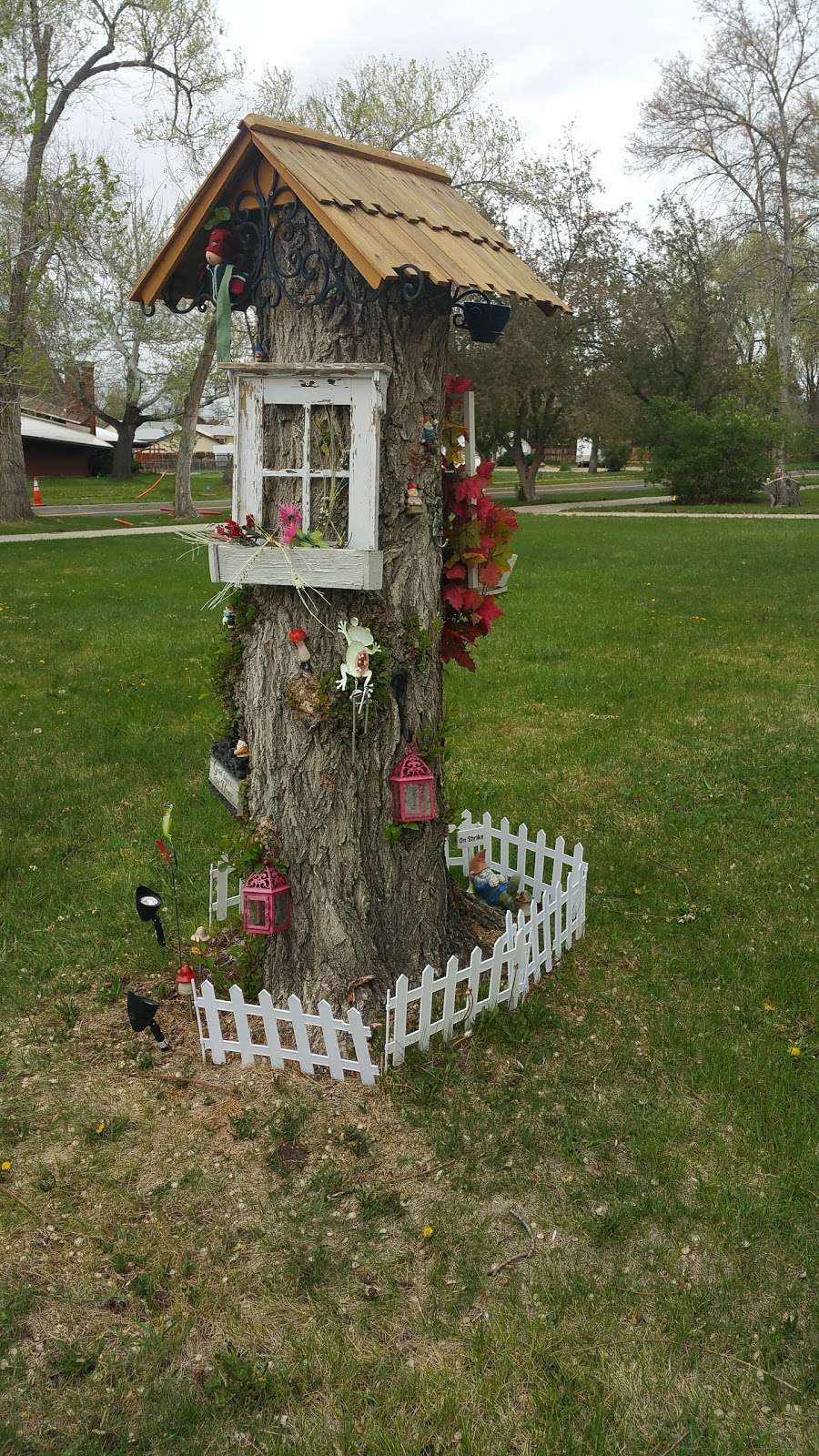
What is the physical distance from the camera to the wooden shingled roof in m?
3.46

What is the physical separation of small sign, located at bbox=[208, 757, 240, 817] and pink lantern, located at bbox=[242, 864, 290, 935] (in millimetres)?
413

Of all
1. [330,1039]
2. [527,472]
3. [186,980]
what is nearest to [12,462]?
[527,472]

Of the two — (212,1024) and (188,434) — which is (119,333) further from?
(212,1024)

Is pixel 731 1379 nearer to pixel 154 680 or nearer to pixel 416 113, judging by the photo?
pixel 154 680

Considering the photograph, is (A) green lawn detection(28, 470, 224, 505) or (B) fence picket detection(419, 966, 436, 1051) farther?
(A) green lawn detection(28, 470, 224, 505)

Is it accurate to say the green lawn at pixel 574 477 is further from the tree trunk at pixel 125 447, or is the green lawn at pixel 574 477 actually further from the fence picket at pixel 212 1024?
the fence picket at pixel 212 1024

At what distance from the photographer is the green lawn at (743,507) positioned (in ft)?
89.1

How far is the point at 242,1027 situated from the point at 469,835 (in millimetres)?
1878

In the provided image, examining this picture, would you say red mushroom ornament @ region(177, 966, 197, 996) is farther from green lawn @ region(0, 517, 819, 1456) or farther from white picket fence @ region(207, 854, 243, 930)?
white picket fence @ region(207, 854, 243, 930)

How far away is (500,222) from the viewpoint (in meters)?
30.1

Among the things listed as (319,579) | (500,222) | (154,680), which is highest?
(500,222)

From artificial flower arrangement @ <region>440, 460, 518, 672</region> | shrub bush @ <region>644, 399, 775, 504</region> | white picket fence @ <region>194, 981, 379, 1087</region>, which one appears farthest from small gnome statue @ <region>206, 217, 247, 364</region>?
shrub bush @ <region>644, 399, 775, 504</region>

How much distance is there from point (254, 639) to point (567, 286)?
3014 cm

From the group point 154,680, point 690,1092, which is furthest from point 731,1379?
point 154,680
